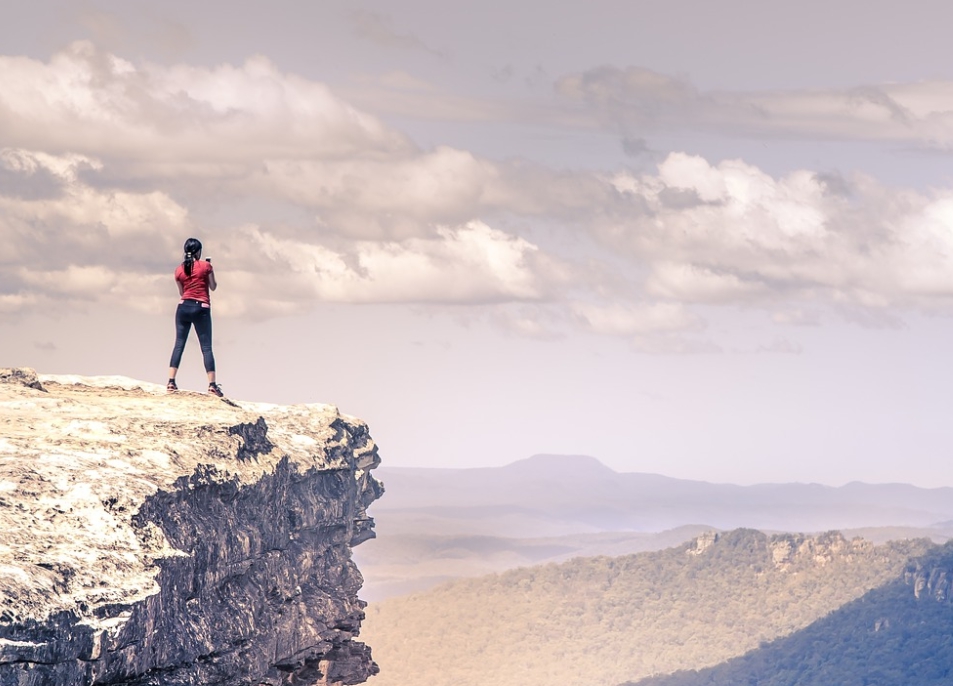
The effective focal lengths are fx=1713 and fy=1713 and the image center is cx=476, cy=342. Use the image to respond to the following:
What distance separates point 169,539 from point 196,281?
48.7ft

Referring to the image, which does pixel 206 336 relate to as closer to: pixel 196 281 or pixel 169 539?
pixel 196 281

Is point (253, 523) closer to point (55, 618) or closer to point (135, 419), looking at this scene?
point (135, 419)

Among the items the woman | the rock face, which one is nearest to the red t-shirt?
the woman

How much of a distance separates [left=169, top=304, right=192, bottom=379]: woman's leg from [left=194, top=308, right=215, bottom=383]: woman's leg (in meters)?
0.28

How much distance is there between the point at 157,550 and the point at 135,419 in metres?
7.82

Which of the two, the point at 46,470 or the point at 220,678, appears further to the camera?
the point at 220,678

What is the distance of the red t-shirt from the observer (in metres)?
45.3

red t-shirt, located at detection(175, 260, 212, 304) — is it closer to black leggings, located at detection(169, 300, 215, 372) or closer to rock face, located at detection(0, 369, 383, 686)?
black leggings, located at detection(169, 300, 215, 372)

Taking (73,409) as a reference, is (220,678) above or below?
below

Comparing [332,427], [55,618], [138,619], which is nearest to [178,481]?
[138,619]

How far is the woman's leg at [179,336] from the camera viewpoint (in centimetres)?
4609

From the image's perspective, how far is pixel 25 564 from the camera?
26453 mm

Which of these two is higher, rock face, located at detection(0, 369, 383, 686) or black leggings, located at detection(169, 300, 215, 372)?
black leggings, located at detection(169, 300, 215, 372)

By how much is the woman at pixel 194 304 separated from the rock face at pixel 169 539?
156cm
